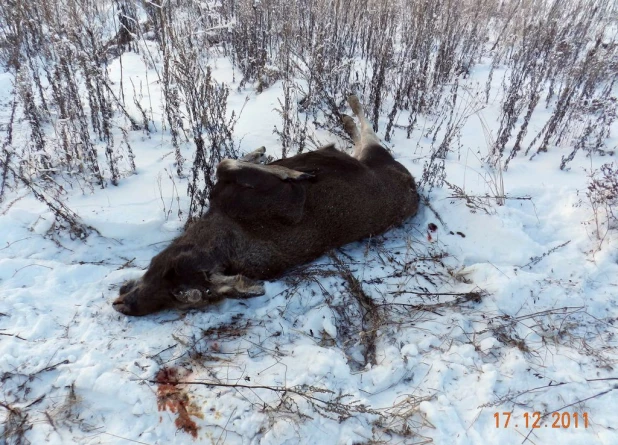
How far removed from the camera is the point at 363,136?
487 cm

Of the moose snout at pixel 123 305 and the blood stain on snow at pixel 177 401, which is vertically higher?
the moose snout at pixel 123 305

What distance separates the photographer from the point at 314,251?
12.3ft

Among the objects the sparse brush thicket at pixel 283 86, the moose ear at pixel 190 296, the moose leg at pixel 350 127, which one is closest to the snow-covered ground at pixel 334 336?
the moose ear at pixel 190 296

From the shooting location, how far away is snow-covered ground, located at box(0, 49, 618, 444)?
8.13 feet

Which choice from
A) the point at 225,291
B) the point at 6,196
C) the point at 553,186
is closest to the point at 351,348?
the point at 225,291

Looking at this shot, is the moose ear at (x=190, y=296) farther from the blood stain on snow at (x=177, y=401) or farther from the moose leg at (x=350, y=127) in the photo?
the moose leg at (x=350, y=127)

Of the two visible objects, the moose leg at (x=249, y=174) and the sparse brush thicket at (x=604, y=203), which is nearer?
the moose leg at (x=249, y=174)

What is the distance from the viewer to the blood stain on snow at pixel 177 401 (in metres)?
2.49

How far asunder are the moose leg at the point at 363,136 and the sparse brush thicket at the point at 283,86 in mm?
295

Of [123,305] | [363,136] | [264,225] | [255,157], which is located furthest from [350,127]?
[123,305]

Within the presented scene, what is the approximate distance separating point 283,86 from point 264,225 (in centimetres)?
188

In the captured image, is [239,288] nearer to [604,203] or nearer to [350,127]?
[350,127]

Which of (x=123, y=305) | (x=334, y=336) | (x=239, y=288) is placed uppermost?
(x=239, y=288)
